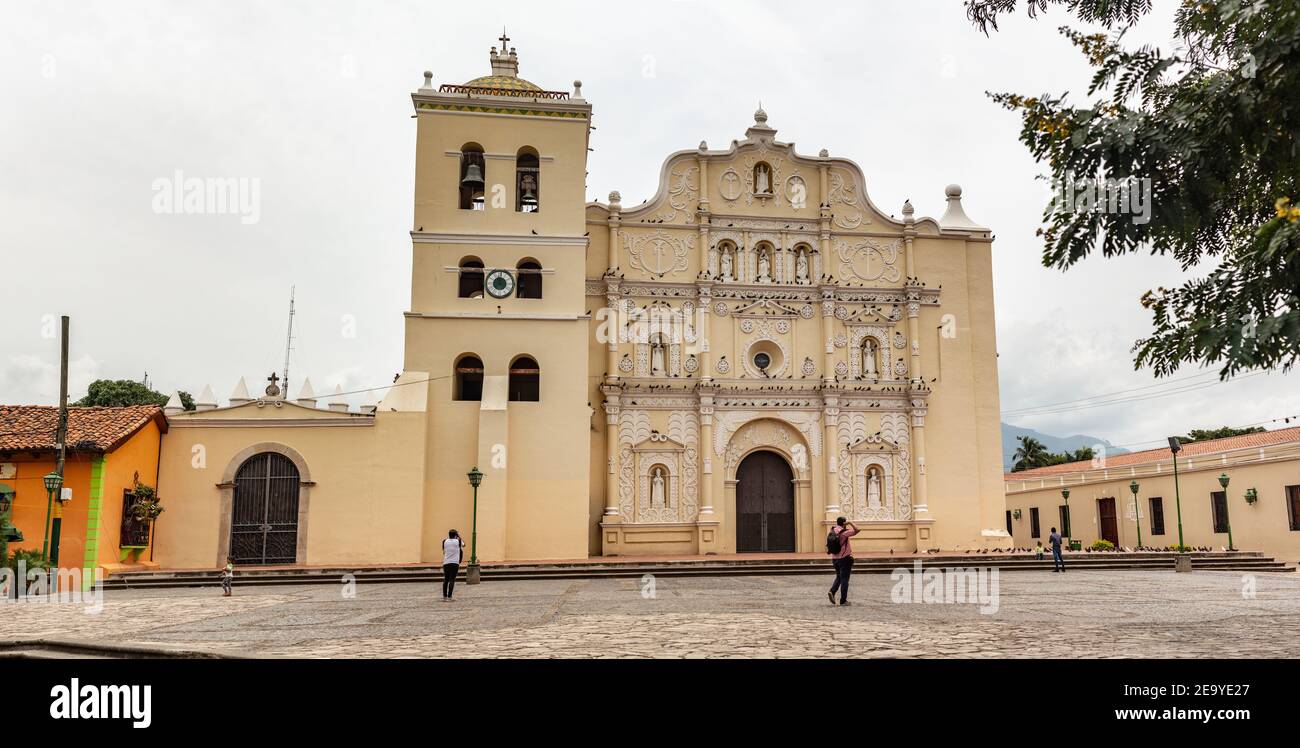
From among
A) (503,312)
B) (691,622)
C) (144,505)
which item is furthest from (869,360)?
(144,505)

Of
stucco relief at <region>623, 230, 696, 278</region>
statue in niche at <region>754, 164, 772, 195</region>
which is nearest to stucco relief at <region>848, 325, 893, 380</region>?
statue in niche at <region>754, 164, 772, 195</region>

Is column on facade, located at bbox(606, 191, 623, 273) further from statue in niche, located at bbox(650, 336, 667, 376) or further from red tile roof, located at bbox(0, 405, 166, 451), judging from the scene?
red tile roof, located at bbox(0, 405, 166, 451)

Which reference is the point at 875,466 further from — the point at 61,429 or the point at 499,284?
the point at 61,429

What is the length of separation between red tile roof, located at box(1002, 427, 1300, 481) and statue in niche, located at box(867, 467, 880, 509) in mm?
4260

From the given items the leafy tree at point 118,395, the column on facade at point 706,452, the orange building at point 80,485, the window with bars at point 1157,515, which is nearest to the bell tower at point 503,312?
the column on facade at point 706,452

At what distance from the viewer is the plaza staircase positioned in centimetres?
2002

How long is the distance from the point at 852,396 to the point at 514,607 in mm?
16430

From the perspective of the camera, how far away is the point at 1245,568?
23375mm

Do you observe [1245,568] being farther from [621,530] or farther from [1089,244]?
[1089,244]

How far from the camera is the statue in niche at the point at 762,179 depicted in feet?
92.9

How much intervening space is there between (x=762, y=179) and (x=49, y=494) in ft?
66.2

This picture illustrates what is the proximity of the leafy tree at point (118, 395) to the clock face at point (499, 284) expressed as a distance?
80.4 feet

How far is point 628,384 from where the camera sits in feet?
87.0
